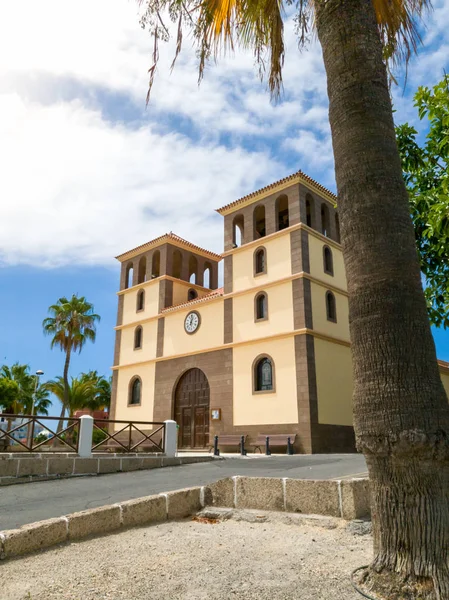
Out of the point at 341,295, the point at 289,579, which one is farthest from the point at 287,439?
the point at 289,579

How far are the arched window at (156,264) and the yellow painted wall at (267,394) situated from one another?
30.4 feet

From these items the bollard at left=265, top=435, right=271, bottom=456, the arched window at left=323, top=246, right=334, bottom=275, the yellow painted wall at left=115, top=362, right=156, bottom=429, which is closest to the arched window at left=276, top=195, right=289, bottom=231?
the arched window at left=323, top=246, right=334, bottom=275

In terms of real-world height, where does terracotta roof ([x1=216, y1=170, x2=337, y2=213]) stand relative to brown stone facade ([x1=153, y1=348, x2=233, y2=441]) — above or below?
above

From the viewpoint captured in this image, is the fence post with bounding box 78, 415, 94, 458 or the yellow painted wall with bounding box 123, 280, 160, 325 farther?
the yellow painted wall with bounding box 123, 280, 160, 325

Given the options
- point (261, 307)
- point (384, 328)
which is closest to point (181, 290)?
point (261, 307)

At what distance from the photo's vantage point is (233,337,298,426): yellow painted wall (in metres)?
19.9

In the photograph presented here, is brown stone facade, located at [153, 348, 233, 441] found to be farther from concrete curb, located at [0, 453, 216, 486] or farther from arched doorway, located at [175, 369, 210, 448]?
concrete curb, located at [0, 453, 216, 486]

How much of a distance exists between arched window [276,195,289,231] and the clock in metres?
6.31

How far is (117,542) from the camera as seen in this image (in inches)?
173

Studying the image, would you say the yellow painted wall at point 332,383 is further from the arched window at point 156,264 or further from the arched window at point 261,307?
the arched window at point 156,264

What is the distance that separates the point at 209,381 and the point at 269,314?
15.5ft

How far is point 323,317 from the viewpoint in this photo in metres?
21.4

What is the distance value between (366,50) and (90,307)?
35.4m

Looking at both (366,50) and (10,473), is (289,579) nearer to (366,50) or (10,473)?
(366,50)
